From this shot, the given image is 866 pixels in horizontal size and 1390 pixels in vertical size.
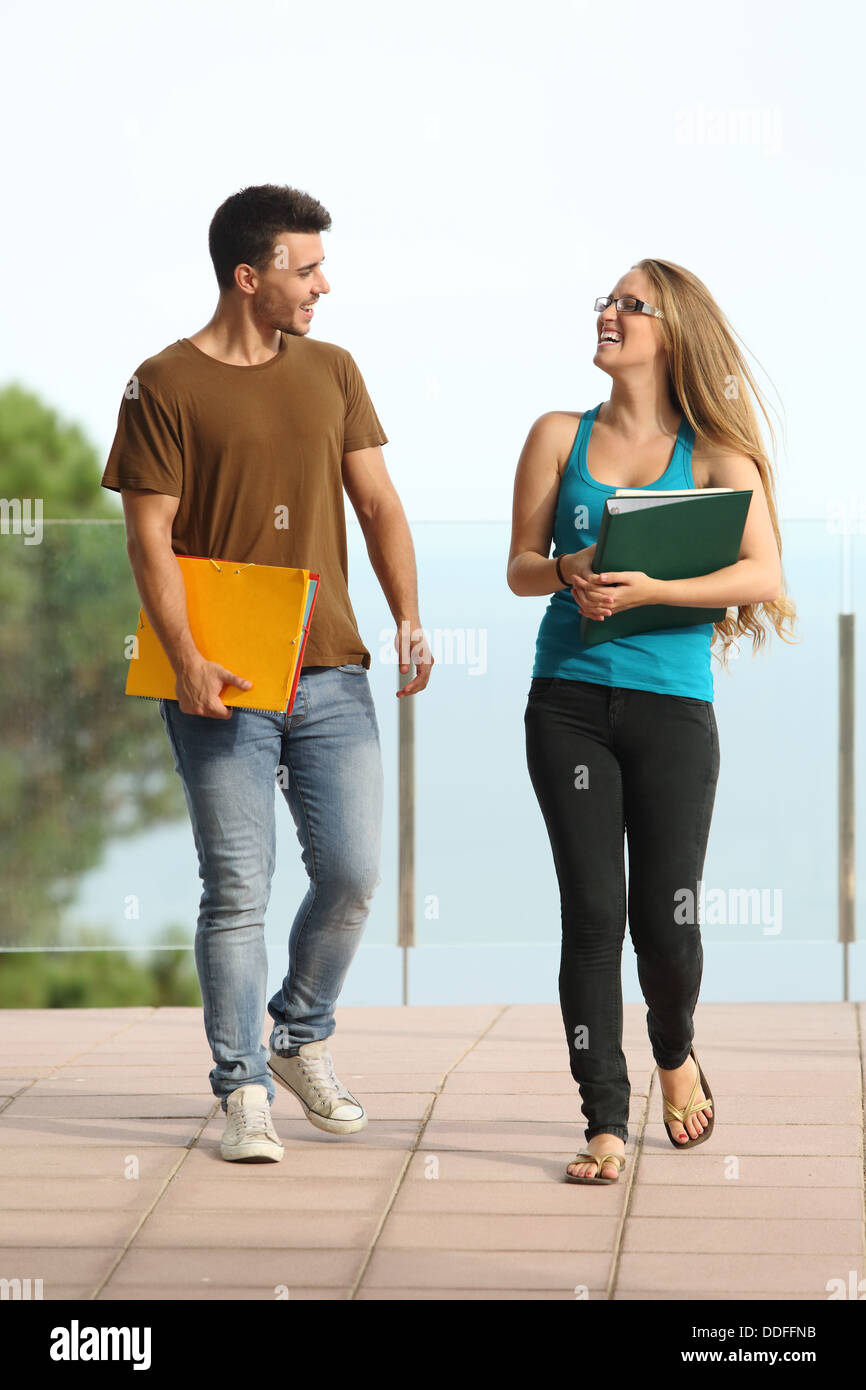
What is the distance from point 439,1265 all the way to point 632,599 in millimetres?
1205

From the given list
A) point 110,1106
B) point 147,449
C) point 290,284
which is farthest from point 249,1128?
point 290,284

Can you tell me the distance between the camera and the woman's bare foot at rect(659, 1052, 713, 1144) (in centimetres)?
348

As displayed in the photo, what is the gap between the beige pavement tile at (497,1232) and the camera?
2.91 meters

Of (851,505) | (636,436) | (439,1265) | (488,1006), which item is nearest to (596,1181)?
(439,1265)

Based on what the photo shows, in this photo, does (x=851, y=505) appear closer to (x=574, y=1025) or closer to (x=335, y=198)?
(x=574, y=1025)

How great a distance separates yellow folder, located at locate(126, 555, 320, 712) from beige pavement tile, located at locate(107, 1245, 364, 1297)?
1.02 meters

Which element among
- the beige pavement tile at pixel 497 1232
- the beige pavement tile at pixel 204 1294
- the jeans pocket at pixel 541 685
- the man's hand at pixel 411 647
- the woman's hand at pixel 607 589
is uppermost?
the woman's hand at pixel 607 589

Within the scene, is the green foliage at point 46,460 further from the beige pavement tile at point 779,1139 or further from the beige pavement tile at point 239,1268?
the beige pavement tile at point 239,1268

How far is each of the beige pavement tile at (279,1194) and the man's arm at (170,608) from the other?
88cm

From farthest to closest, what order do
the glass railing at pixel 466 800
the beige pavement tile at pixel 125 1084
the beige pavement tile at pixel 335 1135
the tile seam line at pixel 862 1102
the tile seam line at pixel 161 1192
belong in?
1. the glass railing at pixel 466 800
2. the beige pavement tile at pixel 125 1084
3. the beige pavement tile at pixel 335 1135
4. the tile seam line at pixel 862 1102
5. the tile seam line at pixel 161 1192

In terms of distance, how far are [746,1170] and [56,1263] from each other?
1.33 metres

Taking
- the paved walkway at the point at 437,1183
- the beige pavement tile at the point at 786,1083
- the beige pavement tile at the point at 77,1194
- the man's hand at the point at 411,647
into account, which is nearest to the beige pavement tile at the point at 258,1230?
the paved walkway at the point at 437,1183

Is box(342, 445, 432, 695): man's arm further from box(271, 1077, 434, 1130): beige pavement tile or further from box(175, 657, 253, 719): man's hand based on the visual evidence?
box(271, 1077, 434, 1130): beige pavement tile

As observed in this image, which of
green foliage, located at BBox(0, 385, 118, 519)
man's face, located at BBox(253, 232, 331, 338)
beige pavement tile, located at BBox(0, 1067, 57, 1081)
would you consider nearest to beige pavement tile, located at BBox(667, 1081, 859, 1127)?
beige pavement tile, located at BBox(0, 1067, 57, 1081)
